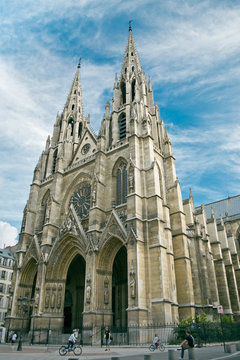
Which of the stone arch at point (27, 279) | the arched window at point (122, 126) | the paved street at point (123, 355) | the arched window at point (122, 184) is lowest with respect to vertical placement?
the paved street at point (123, 355)

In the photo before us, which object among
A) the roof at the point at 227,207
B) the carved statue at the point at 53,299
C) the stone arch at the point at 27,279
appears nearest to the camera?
the carved statue at the point at 53,299

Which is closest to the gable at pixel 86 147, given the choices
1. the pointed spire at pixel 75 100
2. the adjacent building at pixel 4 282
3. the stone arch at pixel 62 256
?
the pointed spire at pixel 75 100

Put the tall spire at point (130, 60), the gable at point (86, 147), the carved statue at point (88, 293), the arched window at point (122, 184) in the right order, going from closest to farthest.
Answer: the carved statue at point (88, 293), the arched window at point (122, 184), the gable at point (86, 147), the tall spire at point (130, 60)

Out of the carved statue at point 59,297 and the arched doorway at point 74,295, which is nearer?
the carved statue at point 59,297

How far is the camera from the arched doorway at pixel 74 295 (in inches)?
876

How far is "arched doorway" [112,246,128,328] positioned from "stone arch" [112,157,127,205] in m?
4.06

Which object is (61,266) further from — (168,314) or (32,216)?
(168,314)

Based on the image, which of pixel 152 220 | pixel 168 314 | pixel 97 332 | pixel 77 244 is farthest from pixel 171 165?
pixel 97 332

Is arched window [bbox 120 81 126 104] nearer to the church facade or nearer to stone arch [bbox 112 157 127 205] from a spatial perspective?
the church facade

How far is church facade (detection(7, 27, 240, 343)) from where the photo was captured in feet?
57.6

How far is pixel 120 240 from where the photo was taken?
19.1 m

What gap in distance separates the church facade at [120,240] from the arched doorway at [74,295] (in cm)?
8

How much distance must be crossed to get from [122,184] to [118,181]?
73 centimetres

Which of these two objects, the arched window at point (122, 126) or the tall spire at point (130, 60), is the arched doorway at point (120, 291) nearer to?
the arched window at point (122, 126)
